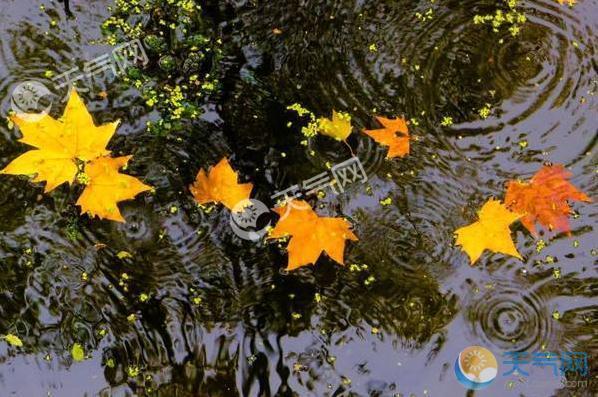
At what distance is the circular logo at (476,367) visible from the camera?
6.83ft

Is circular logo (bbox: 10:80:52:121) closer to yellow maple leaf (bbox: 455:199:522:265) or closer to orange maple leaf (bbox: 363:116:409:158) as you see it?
orange maple leaf (bbox: 363:116:409:158)

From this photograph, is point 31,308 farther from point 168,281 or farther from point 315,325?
point 315,325

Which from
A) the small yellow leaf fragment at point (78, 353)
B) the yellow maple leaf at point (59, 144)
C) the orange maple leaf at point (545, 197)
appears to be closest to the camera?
the small yellow leaf fragment at point (78, 353)

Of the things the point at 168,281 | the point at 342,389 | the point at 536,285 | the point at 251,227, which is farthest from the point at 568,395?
the point at 168,281

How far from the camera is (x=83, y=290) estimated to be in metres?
2.10

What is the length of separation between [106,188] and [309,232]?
734mm

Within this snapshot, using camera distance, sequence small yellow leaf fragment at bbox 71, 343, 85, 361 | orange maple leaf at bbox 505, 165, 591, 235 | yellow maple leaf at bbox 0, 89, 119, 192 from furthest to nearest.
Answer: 1. orange maple leaf at bbox 505, 165, 591, 235
2. yellow maple leaf at bbox 0, 89, 119, 192
3. small yellow leaf fragment at bbox 71, 343, 85, 361

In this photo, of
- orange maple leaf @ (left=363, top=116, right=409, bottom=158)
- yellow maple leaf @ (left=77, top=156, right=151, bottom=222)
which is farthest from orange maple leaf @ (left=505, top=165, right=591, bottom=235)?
yellow maple leaf @ (left=77, top=156, right=151, bottom=222)

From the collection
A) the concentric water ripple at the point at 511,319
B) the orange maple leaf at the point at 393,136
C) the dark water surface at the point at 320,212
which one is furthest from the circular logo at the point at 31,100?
the concentric water ripple at the point at 511,319

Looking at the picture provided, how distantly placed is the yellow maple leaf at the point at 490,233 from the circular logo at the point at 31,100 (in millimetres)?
1577

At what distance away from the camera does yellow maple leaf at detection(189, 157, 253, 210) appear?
2.22 meters

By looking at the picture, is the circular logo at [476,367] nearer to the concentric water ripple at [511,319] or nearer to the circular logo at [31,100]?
the concentric water ripple at [511,319]

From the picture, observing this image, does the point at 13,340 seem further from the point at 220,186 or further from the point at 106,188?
the point at 220,186

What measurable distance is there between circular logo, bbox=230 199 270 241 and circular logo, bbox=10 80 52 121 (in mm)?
798
